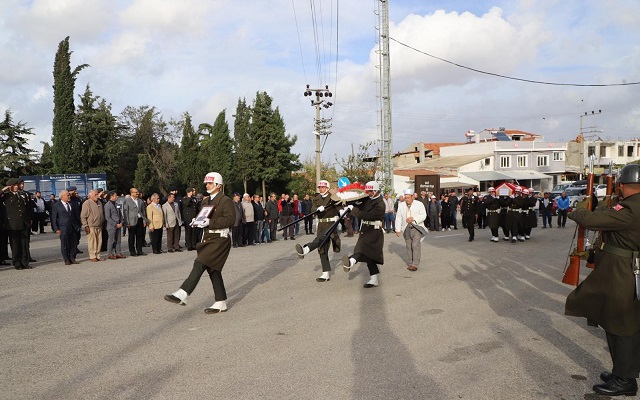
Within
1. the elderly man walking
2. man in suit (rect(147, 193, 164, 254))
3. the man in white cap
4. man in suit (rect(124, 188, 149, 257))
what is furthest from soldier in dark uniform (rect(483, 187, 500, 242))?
the elderly man walking

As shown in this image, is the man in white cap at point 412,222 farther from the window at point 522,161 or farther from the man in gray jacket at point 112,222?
the window at point 522,161

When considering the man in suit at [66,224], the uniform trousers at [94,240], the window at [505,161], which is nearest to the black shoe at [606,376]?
the man in suit at [66,224]

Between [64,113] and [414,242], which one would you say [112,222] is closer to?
[414,242]

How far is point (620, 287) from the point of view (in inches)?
186

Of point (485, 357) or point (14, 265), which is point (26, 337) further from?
point (14, 265)

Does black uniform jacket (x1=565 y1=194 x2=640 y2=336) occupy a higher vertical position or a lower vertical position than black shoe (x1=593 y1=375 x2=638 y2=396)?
higher

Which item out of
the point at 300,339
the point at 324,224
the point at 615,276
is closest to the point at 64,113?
the point at 324,224

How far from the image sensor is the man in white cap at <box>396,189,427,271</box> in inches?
481

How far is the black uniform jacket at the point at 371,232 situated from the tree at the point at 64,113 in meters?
37.7

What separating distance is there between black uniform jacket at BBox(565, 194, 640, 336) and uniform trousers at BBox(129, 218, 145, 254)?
1337cm

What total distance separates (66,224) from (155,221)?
3.08 metres

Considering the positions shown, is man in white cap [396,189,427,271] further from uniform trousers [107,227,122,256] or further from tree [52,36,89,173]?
tree [52,36,89,173]

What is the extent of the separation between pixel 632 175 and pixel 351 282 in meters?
6.57

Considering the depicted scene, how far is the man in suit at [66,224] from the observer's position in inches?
530
